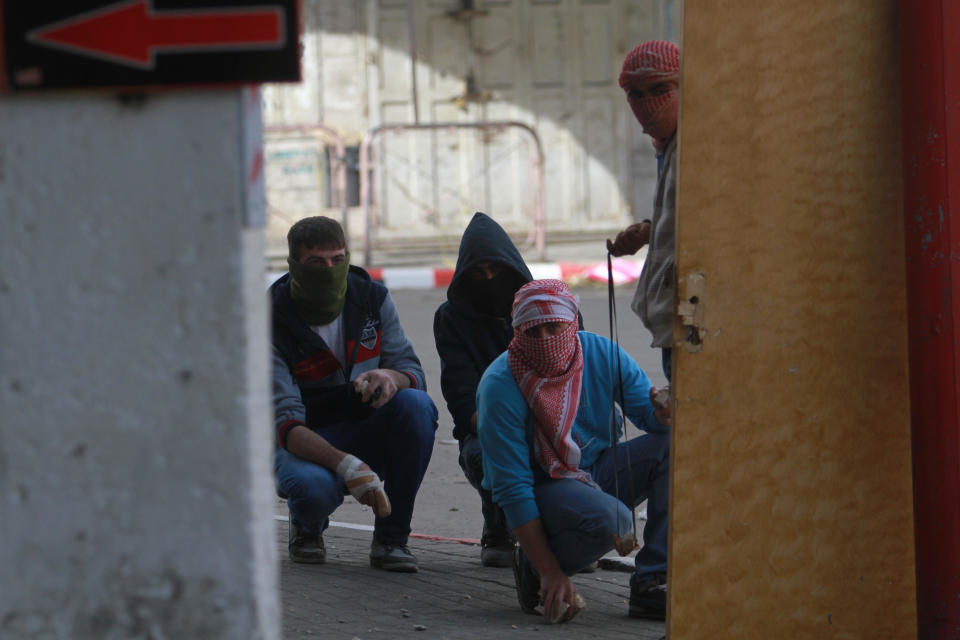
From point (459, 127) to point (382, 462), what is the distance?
353 inches

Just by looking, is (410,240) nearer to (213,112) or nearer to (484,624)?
(484,624)

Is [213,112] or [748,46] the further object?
[748,46]

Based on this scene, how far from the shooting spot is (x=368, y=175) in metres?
13.1

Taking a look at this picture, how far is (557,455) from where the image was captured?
152 inches

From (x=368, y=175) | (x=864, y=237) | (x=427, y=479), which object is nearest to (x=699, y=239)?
(x=864, y=237)

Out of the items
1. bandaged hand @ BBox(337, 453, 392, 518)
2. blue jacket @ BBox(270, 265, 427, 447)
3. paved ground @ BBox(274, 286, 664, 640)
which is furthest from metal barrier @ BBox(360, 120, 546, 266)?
bandaged hand @ BBox(337, 453, 392, 518)

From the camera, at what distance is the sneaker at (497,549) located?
4.40 m

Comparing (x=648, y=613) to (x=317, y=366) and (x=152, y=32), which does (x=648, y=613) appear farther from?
(x=152, y=32)

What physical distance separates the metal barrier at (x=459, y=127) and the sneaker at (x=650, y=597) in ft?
30.9

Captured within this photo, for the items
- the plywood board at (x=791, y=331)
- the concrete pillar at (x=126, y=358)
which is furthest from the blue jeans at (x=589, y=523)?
the concrete pillar at (x=126, y=358)

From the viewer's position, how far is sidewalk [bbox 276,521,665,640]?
3.58 meters

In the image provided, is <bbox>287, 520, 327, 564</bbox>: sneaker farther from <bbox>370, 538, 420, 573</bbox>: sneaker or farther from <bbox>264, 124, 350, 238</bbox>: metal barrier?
<bbox>264, 124, 350, 238</bbox>: metal barrier

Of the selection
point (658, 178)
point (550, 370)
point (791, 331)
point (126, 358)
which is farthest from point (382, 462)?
point (126, 358)

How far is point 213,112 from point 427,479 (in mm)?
4031
